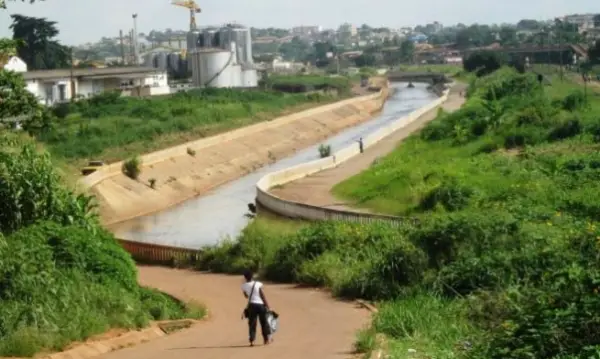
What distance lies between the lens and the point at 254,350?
16.3m

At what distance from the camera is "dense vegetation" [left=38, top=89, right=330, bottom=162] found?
67.8m

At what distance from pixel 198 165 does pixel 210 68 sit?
7337 cm

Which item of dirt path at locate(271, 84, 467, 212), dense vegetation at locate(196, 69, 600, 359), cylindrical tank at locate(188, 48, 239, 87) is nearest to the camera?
dense vegetation at locate(196, 69, 600, 359)

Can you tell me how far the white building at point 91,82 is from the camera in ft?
306

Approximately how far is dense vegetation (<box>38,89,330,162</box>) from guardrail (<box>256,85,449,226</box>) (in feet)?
39.8

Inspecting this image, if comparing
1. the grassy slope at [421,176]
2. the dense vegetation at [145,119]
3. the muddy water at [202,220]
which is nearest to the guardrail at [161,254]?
the muddy water at [202,220]

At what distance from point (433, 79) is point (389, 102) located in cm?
3913

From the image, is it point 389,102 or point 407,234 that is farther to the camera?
point 389,102

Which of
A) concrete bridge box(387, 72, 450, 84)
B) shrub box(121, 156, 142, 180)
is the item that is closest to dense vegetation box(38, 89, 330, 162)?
shrub box(121, 156, 142, 180)

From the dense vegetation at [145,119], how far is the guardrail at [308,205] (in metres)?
12.1

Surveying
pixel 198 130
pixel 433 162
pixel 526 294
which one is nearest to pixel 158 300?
pixel 526 294

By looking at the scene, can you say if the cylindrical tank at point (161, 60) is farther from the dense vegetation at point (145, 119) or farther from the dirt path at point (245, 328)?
the dirt path at point (245, 328)

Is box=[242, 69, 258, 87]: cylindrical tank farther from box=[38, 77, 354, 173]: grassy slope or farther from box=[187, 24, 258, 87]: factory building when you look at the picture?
box=[38, 77, 354, 173]: grassy slope

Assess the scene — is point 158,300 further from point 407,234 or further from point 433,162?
point 433,162
